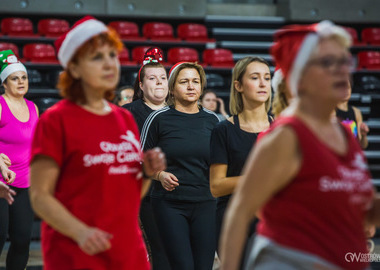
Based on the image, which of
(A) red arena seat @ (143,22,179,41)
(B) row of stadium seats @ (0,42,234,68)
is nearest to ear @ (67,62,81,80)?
(B) row of stadium seats @ (0,42,234,68)

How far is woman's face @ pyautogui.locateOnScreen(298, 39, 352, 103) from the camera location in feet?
5.47

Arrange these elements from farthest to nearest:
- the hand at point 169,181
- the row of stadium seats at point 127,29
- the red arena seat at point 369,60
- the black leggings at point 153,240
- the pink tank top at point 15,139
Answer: the red arena seat at point 369,60 → the row of stadium seats at point 127,29 → the pink tank top at point 15,139 → the black leggings at point 153,240 → the hand at point 169,181

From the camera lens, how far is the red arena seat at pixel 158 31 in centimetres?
1147

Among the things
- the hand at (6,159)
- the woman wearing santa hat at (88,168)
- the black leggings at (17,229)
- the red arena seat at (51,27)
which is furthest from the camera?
the red arena seat at (51,27)

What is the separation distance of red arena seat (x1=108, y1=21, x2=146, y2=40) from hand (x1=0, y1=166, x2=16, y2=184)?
23.2ft

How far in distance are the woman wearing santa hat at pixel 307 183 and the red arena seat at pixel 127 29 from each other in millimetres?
9706

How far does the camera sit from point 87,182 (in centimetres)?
211

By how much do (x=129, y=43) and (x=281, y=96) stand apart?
8.68 metres

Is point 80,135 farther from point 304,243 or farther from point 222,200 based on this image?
point 222,200

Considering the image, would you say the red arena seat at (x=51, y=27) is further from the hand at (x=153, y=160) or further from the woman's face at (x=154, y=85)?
the hand at (x=153, y=160)

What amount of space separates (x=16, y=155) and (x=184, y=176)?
1.53 metres

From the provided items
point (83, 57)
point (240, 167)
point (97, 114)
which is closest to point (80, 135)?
point (97, 114)

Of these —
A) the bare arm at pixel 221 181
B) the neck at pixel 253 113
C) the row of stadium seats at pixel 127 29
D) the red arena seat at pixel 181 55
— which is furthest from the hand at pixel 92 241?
the row of stadium seats at pixel 127 29

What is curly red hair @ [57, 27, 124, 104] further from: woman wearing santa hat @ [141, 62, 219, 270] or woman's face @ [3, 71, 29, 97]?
woman's face @ [3, 71, 29, 97]
